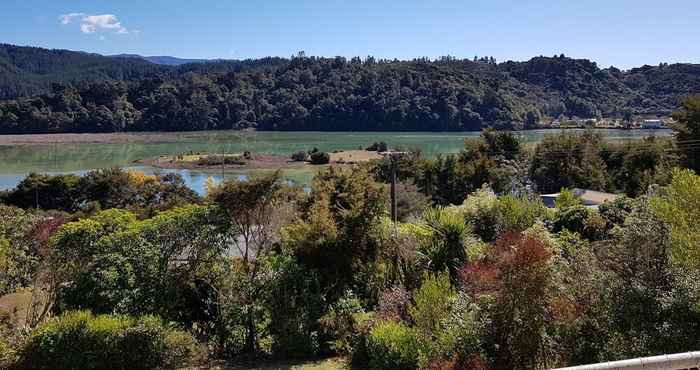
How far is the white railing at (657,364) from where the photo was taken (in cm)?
452

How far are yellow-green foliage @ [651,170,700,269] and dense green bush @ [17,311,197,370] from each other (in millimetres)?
6799

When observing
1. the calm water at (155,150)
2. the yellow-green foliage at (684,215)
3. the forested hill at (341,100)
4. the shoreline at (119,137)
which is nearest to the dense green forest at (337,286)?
the yellow-green foliage at (684,215)

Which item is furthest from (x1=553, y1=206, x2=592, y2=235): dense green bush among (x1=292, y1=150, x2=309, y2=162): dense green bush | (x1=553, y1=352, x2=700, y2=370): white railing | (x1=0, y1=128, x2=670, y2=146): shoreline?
(x1=0, y1=128, x2=670, y2=146): shoreline

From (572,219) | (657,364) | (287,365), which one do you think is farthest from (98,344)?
(572,219)

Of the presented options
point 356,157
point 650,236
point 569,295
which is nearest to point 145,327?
point 569,295

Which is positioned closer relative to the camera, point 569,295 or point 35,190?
point 569,295

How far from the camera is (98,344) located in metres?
8.19

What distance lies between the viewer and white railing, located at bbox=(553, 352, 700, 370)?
452 centimetres

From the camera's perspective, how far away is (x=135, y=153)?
84.2m

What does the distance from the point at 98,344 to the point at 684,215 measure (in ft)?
26.1

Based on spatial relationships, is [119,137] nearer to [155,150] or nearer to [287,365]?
[155,150]

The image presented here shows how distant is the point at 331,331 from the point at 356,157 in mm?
57338

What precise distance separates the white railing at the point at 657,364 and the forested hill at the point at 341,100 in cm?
11653

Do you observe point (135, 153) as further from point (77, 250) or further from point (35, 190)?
point (77, 250)
